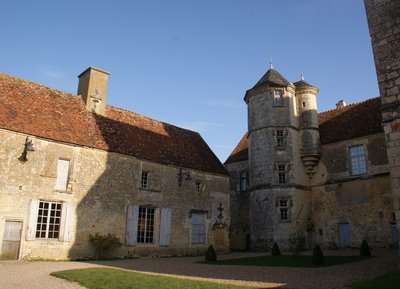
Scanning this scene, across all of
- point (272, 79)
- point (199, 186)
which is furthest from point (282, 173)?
point (272, 79)

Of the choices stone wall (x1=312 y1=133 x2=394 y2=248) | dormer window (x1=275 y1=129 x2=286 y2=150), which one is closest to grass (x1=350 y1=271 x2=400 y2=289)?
stone wall (x1=312 y1=133 x2=394 y2=248)

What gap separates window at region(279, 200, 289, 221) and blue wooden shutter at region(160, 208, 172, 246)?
24.4 ft

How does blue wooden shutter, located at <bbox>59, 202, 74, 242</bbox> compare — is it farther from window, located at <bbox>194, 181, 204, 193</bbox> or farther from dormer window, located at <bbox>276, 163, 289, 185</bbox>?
dormer window, located at <bbox>276, 163, 289, 185</bbox>

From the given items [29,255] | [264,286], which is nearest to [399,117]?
[264,286]

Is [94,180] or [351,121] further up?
[351,121]

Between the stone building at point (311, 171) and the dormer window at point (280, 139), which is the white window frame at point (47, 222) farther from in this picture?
the dormer window at point (280, 139)

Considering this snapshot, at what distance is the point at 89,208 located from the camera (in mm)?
15539

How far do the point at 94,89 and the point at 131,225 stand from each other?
298 inches

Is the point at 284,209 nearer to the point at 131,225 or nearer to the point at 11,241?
the point at 131,225

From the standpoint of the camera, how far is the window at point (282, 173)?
2219 centimetres

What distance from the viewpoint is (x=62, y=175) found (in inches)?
598

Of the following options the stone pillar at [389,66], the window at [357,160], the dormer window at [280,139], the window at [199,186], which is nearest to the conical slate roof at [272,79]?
the dormer window at [280,139]

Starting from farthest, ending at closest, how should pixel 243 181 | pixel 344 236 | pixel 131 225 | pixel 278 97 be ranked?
pixel 243 181 → pixel 278 97 → pixel 344 236 → pixel 131 225

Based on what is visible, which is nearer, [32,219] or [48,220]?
[32,219]
